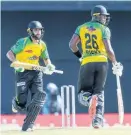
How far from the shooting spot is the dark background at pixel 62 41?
748 inches

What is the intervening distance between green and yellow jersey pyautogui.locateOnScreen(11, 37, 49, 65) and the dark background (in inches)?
336

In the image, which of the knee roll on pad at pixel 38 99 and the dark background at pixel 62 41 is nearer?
the knee roll on pad at pixel 38 99

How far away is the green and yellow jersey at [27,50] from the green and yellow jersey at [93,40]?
80 centimetres

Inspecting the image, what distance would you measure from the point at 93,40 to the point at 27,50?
1107mm

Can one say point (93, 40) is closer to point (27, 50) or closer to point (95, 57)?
point (95, 57)

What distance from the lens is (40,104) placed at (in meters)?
10.1

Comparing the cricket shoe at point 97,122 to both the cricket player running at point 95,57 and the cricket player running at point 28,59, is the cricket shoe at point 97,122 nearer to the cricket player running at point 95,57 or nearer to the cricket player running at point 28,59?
the cricket player running at point 95,57

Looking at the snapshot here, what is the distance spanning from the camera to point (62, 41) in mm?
19188

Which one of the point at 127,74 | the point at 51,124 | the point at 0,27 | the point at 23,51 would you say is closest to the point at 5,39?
the point at 0,27

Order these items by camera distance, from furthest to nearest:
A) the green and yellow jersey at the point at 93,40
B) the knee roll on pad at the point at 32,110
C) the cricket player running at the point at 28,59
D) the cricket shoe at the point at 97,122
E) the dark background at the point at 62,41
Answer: the dark background at the point at 62,41 → the cricket player running at the point at 28,59 → the knee roll on pad at the point at 32,110 → the green and yellow jersey at the point at 93,40 → the cricket shoe at the point at 97,122

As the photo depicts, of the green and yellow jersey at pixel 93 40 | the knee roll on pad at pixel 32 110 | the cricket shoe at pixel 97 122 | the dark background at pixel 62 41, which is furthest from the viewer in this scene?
the dark background at pixel 62 41

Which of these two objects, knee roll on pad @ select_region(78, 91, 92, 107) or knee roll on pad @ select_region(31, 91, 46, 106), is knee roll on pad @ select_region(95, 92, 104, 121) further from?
knee roll on pad @ select_region(31, 91, 46, 106)

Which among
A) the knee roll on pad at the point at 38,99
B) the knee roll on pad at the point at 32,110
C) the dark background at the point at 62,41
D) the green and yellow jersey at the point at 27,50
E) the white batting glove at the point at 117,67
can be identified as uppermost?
the dark background at the point at 62,41

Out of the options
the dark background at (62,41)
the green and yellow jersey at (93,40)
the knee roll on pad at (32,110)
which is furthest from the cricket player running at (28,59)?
the dark background at (62,41)
